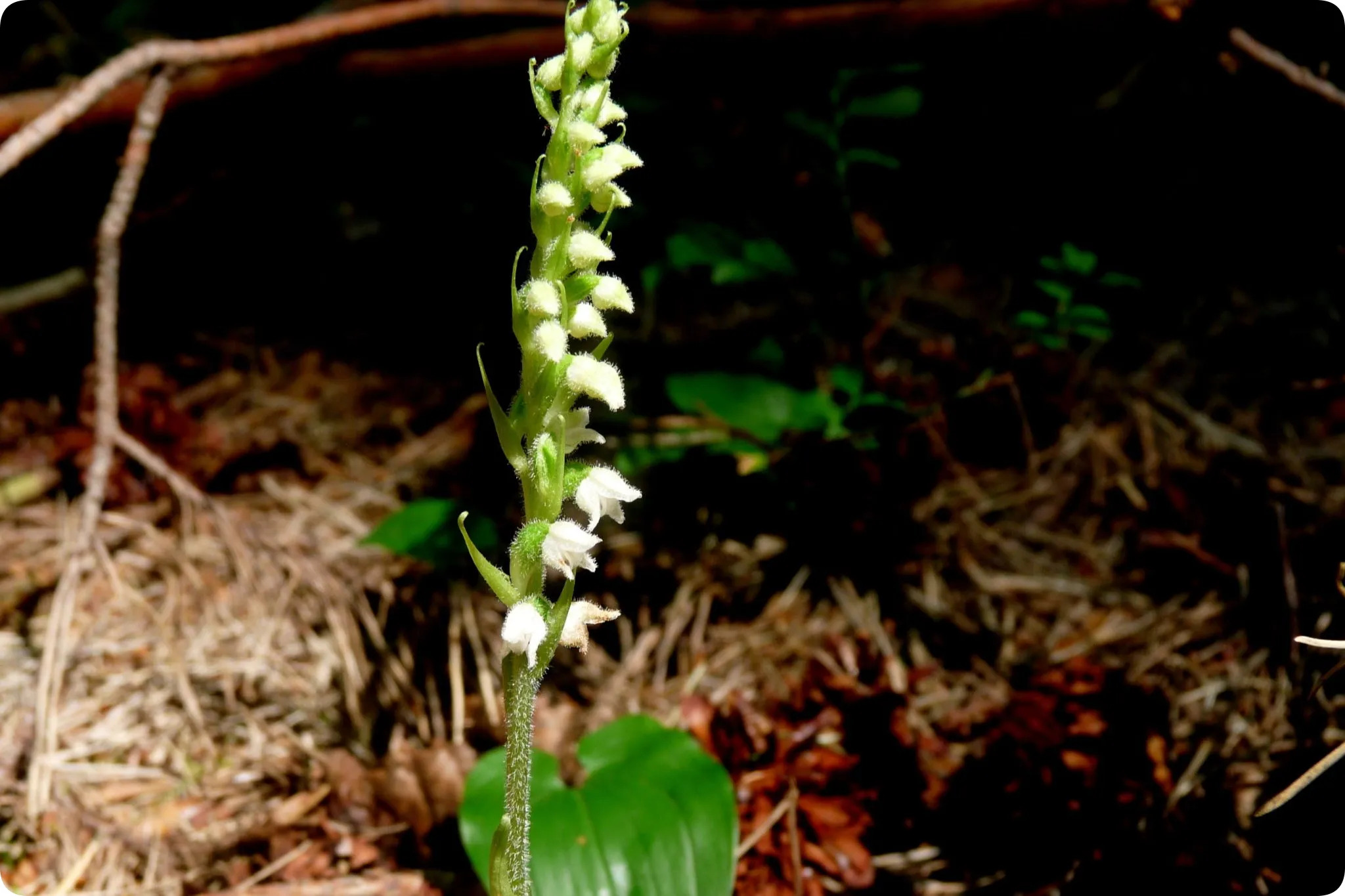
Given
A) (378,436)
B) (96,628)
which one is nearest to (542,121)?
(378,436)

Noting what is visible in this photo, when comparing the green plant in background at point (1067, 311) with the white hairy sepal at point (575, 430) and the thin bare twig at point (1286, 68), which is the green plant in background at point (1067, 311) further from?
the white hairy sepal at point (575, 430)

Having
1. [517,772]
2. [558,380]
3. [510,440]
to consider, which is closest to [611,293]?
[558,380]

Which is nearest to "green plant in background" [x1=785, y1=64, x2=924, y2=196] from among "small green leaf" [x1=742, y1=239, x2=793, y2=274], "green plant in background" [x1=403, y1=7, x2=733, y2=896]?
"small green leaf" [x1=742, y1=239, x2=793, y2=274]

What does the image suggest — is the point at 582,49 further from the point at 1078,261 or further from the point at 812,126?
the point at 1078,261

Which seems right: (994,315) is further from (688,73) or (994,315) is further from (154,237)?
(154,237)

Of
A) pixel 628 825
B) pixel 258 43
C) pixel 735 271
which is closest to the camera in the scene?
pixel 628 825

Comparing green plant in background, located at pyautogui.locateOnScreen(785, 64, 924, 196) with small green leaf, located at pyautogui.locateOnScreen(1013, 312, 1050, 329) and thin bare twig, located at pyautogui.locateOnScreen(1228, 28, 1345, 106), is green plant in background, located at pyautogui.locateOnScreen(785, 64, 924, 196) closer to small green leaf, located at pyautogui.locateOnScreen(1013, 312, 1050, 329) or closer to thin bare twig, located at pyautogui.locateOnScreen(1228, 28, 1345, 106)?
small green leaf, located at pyautogui.locateOnScreen(1013, 312, 1050, 329)
